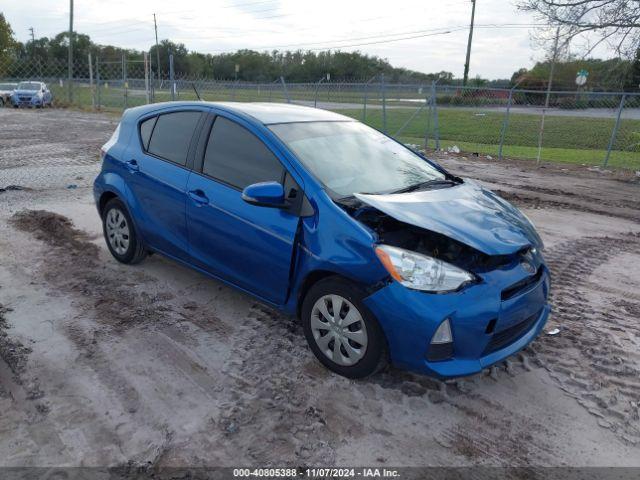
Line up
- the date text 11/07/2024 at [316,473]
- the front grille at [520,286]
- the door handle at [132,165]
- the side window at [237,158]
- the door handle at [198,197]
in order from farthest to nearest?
the door handle at [132,165]
the door handle at [198,197]
the side window at [237,158]
the front grille at [520,286]
the date text 11/07/2024 at [316,473]

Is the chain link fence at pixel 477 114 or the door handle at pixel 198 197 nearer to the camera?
the door handle at pixel 198 197

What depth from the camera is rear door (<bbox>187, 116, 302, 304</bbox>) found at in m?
3.51

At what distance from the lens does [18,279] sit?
477cm

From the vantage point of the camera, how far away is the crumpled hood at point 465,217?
125 inches

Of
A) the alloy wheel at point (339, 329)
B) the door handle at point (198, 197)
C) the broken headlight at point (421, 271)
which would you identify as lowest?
the alloy wheel at point (339, 329)

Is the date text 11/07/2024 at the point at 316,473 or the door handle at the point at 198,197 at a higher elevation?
the door handle at the point at 198,197

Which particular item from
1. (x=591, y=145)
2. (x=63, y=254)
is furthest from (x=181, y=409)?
(x=591, y=145)

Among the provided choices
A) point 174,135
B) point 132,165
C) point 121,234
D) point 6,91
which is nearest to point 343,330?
point 174,135

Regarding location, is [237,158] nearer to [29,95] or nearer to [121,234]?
[121,234]

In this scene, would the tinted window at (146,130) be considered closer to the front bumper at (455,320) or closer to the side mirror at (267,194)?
the side mirror at (267,194)

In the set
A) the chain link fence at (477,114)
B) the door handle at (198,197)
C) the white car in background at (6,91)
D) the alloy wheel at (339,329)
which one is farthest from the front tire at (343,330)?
the white car in background at (6,91)

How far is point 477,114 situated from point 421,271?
24520mm

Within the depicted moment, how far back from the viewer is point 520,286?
10.5 ft

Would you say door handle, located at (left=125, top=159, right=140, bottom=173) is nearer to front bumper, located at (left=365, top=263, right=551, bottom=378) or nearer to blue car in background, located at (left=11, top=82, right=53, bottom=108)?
front bumper, located at (left=365, top=263, right=551, bottom=378)
